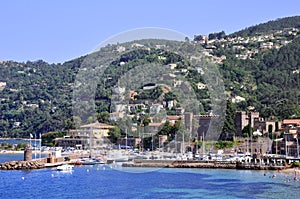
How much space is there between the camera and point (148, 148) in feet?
197

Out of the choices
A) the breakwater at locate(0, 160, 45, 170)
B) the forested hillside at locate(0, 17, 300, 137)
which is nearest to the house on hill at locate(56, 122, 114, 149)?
the forested hillside at locate(0, 17, 300, 137)

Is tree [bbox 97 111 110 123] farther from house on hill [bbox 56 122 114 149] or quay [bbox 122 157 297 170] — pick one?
quay [bbox 122 157 297 170]

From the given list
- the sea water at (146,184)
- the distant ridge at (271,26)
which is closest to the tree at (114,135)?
the sea water at (146,184)

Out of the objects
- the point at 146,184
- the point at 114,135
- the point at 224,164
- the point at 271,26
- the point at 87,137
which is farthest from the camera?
the point at 271,26

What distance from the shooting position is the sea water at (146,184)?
97.9ft

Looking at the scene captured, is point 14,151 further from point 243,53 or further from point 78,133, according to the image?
point 243,53

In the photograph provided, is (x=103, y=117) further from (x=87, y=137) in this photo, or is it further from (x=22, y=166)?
(x=22, y=166)

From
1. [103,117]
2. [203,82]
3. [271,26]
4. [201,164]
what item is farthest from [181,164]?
[271,26]

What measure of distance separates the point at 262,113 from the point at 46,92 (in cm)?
6773

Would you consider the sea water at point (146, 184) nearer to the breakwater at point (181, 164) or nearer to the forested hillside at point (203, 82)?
the breakwater at point (181, 164)

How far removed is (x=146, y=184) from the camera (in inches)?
1347

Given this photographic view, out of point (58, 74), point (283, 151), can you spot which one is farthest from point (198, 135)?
point (58, 74)

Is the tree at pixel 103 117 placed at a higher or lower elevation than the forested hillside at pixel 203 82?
lower

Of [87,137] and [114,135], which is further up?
[114,135]
